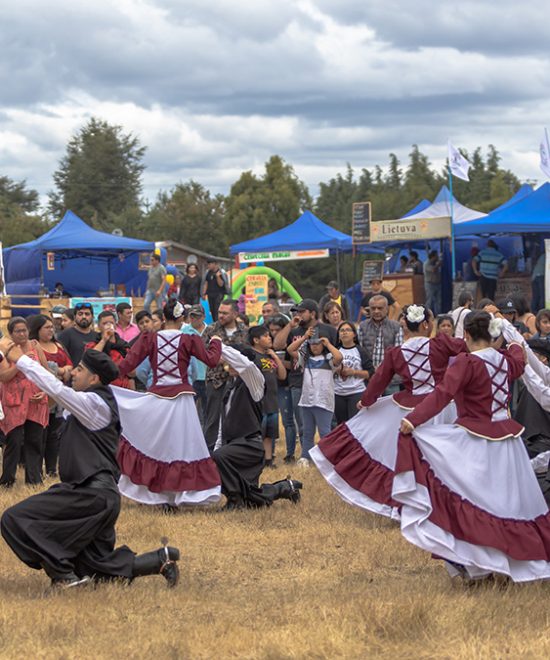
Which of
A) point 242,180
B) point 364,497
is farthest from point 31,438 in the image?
point 242,180

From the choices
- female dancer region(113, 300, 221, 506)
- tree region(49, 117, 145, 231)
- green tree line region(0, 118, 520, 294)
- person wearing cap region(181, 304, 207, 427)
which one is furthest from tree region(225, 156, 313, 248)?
female dancer region(113, 300, 221, 506)

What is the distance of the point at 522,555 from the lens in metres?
6.91

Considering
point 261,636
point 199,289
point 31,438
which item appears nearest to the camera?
point 261,636

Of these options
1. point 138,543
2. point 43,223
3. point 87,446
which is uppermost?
point 43,223

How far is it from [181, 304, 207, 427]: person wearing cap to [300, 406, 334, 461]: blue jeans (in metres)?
1.37

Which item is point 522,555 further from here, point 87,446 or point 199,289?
point 199,289

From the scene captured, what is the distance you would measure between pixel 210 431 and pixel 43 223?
56081 mm

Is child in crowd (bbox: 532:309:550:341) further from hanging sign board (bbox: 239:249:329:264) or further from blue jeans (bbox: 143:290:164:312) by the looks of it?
hanging sign board (bbox: 239:249:329:264)

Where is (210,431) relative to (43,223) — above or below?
below

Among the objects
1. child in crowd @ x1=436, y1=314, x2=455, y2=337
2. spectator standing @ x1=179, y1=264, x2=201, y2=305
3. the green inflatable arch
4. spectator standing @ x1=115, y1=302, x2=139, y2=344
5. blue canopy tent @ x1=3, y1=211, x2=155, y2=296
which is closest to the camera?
child in crowd @ x1=436, y1=314, x2=455, y2=337

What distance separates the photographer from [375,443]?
31.8 feet

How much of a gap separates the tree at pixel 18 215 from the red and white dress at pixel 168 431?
52084 mm

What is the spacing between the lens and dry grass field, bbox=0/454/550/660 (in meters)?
5.91

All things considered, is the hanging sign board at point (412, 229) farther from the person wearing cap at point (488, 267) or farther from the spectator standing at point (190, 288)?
the spectator standing at point (190, 288)
